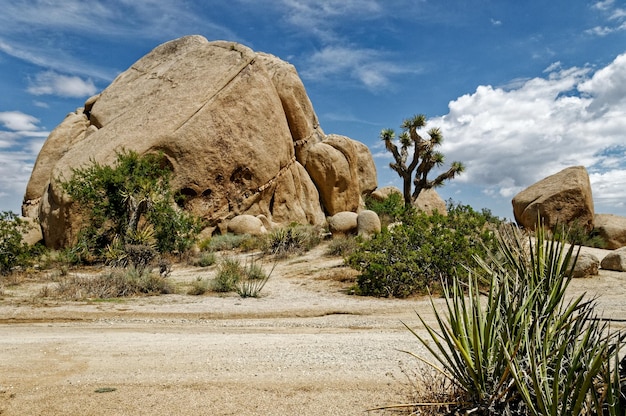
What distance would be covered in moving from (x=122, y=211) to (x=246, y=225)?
5.28m

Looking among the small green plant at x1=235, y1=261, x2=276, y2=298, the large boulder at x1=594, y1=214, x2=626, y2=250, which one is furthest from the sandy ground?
the large boulder at x1=594, y1=214, x2=626, y2=250

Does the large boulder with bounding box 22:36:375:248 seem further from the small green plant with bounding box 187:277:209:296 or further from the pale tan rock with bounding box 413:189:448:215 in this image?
the small green plant with bounding box 187:277:209:296

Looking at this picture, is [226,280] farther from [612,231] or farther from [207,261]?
[612,231]

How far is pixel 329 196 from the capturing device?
29.0 meters

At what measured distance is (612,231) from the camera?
911 inches

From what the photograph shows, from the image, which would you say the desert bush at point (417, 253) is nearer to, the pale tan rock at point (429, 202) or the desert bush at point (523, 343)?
the desert bush at point (523, 343)

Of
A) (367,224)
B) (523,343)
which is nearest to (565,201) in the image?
(367,224)

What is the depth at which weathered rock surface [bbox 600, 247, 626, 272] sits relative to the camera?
47.3 feet

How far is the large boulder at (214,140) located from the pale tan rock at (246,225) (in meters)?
0.89

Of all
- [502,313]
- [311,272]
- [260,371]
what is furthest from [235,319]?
[502,313]

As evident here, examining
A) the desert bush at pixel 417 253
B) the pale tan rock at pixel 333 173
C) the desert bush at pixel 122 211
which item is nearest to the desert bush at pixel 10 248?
the desert bush at pixel 122 211

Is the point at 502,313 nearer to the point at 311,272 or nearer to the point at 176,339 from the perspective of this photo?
the point at 176,339

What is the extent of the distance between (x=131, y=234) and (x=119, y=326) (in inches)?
333

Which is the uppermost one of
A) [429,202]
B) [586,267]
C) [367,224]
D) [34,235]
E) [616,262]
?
[429,202]
